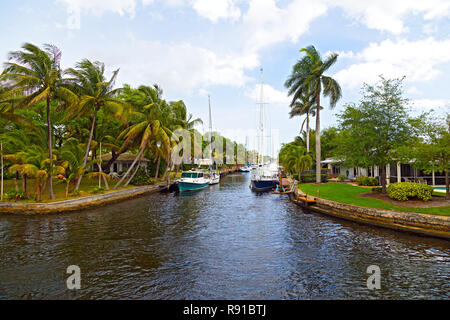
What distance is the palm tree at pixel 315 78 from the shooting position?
31188mm

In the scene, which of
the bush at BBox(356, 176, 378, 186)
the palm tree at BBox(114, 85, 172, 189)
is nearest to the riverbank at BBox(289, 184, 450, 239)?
the bush at BBox(356, 176, 378, 186)

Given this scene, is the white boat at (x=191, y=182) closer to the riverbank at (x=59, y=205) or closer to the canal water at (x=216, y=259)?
the riverbank at (x=59, y=205)

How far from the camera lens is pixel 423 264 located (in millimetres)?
10008

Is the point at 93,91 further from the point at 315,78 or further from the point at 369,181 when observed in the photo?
the point at 369,181

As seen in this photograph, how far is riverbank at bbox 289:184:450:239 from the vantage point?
13234 mm

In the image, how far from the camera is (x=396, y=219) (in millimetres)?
14898

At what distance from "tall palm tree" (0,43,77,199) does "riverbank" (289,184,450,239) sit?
22.4m

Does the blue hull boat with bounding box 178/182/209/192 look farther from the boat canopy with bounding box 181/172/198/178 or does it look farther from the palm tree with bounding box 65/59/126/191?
the palm tree with bounding box 65/59/126/191

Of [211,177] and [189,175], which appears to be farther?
[211,177]

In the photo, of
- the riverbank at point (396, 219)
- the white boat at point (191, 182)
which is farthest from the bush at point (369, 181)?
the white boat at point (191, 182)

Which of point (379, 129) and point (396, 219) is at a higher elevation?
point (379, 129)

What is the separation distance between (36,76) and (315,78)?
28.6m

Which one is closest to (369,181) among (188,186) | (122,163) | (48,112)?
(188,186)

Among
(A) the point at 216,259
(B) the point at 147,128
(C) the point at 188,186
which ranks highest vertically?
(B) the point at 147,128
